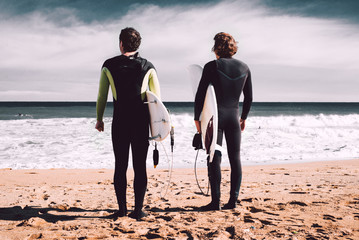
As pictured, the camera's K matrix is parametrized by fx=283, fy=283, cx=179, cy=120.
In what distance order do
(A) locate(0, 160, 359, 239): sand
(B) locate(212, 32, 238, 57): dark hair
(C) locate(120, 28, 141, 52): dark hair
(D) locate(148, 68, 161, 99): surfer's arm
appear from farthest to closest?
1. (B) locate(212, 32, 238, 57): dark hair
2. (D) locate(148, 68, 161, 99): surfer's arm
3. (C) locate(120, 28, 141, 52): dark hair
4. (A) locate(0, 160, 359, 239): sand

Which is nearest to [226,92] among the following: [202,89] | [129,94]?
[202,89]

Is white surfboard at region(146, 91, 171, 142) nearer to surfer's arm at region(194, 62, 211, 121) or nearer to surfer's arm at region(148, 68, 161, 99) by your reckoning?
surfer's arm at region(148, 68, 161, 99)

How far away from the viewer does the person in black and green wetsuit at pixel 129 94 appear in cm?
270

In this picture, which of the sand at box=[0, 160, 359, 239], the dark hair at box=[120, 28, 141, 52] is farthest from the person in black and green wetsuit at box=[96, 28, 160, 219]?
the sand at box=[0, 160, 359, 239]

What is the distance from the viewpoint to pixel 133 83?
8.90ft

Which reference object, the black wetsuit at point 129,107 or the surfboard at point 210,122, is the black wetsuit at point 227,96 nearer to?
the surfboard at point 210,122

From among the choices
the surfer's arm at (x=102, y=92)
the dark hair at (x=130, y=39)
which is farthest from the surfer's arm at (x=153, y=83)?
the surfer's arm at (x=102, y=92)

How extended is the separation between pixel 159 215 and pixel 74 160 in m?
5.23

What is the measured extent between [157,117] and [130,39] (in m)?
0.79

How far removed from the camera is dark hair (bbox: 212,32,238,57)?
290 centimetres

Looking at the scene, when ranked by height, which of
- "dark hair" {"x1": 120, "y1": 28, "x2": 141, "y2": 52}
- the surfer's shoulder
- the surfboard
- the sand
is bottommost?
the sand

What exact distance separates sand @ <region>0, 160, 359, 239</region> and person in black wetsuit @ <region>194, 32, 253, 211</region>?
42 centimetres

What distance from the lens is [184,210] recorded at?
10.2 feet

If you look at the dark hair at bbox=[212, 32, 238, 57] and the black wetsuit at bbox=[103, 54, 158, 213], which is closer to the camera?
the black wetsuit at bbox=[103, 54, 158, 213]
